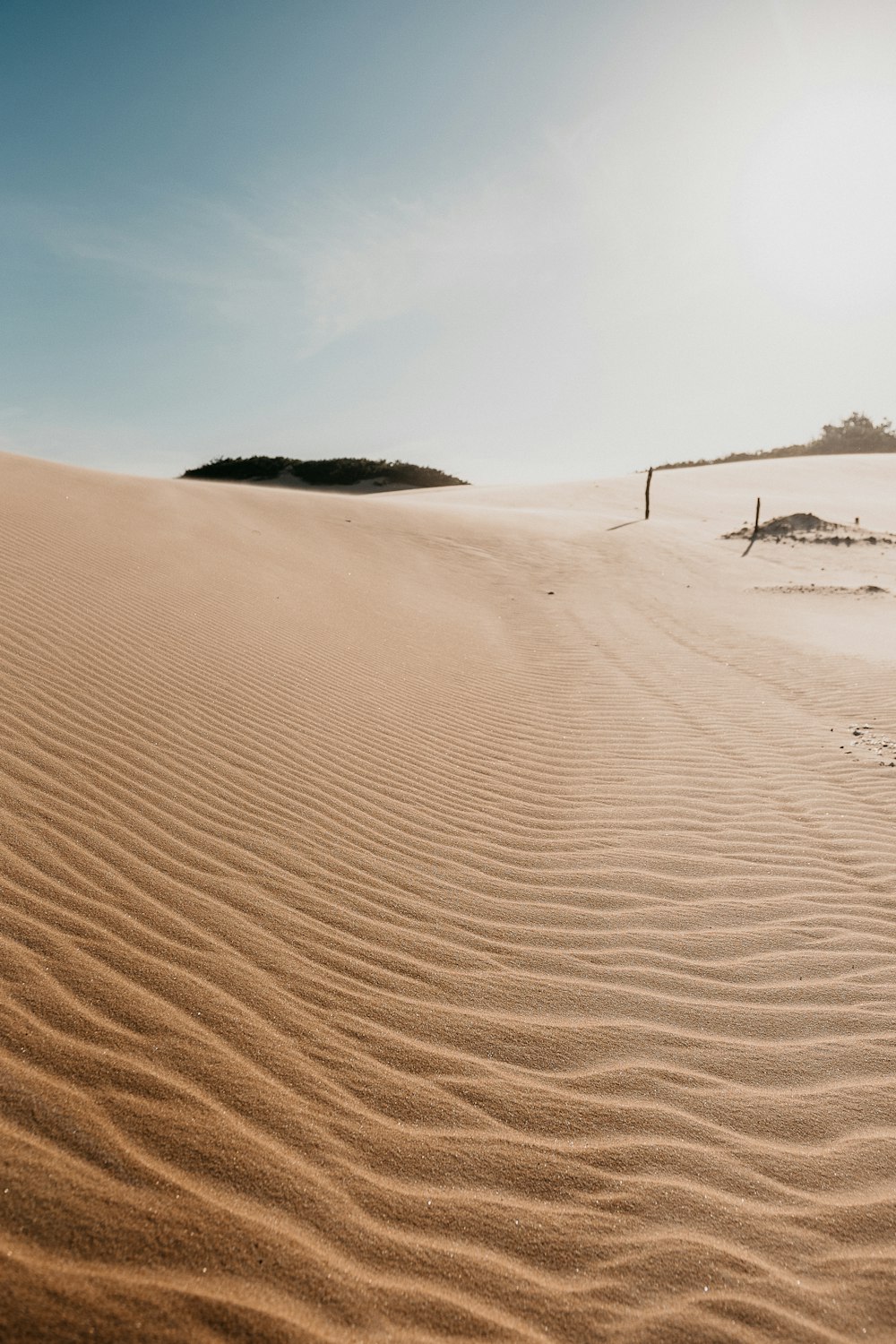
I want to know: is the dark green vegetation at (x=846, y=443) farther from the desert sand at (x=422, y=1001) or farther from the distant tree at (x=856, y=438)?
the desert sand at (x=422, y=1001)

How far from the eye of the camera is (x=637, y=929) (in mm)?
3680

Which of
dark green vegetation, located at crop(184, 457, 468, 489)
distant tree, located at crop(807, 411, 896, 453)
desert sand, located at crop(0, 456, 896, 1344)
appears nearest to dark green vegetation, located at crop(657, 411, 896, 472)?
distant tree, located at crop(807, 411, 896, 453)

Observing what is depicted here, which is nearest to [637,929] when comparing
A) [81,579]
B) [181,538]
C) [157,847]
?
[157,847]

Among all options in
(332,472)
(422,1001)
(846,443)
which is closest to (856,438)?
(846,443)

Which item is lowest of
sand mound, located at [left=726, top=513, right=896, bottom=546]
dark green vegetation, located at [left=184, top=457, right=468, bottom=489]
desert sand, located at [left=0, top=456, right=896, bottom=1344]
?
desert sand, located at [left=0, top=456, right=896, bottom=1344]

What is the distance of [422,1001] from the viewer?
295cm

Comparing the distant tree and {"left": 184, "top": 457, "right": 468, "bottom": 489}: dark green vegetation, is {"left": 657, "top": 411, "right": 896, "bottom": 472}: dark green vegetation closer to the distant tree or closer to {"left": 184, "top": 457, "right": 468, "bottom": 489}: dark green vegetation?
the distant tree

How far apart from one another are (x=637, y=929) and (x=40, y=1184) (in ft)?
8.98

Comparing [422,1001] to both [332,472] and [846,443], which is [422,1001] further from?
[846,443]

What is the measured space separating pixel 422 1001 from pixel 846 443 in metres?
56.5

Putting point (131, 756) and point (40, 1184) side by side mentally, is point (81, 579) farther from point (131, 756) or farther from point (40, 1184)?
point (40, 1184)

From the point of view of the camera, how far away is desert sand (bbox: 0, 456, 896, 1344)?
189cm

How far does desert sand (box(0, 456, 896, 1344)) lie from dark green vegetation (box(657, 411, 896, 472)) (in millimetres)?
45671

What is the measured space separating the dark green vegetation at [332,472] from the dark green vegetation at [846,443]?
1629 cm
